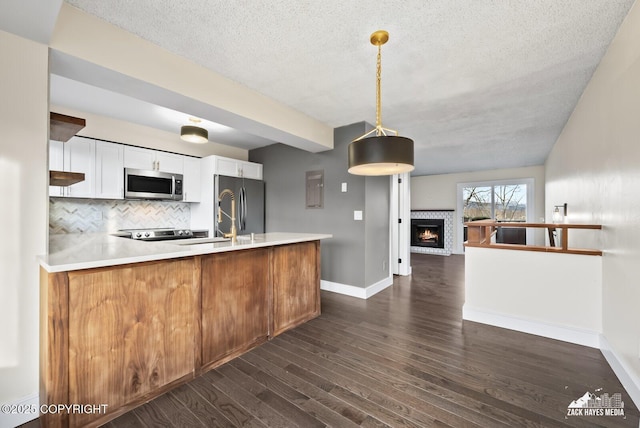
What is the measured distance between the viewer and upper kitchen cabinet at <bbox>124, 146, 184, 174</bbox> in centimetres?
364

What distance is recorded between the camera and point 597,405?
1.55 metres

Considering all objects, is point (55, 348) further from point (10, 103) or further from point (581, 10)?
point (581, 10)

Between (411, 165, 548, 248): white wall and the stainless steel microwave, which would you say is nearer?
the stainless steel microwave

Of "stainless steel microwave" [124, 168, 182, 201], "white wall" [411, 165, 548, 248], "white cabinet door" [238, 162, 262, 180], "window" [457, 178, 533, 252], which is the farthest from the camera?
"window" [457, 178, 533, 252]

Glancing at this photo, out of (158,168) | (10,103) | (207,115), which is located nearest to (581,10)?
(207,115)

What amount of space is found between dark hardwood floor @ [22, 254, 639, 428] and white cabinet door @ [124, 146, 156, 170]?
3062mm

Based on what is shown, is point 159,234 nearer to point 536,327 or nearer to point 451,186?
point 536,327

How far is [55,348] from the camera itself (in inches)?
51.0

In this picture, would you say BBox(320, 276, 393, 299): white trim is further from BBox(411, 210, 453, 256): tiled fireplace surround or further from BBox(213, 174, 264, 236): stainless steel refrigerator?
BBox(411, 210, 453, 256): tiled fireplace surround

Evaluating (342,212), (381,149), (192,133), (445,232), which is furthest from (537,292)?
(445,232)

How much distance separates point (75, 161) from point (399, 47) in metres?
3.74

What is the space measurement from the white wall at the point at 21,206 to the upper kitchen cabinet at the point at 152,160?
7.38ft

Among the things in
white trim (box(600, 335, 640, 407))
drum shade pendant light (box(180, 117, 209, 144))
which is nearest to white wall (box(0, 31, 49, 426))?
drum shade pendant light (box(180, 117, 209, 144))

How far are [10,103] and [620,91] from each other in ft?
12.4
